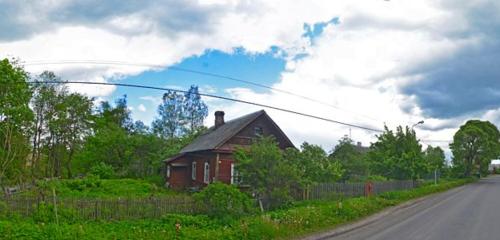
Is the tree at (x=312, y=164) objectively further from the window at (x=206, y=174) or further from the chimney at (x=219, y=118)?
the chimney at (x=219, y=118)

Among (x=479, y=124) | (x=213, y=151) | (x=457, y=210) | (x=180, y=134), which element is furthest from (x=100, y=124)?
(x=479, y=124)

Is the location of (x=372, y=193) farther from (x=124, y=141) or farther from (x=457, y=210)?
(x=124, y=141)

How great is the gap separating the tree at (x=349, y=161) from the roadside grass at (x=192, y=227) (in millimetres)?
17353

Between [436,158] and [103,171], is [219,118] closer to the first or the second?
[103,171]

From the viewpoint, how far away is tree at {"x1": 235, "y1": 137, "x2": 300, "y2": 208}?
20.4 metres

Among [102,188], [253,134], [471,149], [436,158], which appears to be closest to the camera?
[102,188]

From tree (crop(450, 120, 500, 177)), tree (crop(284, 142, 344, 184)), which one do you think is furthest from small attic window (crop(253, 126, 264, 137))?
tree (crop(450, 120, 500, 177))

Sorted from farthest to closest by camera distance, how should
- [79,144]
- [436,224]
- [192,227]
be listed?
1. [79,144]
2. [436,224]
3. [192,227]

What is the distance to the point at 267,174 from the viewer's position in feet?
67.1

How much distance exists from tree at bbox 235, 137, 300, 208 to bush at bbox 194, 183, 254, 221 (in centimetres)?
266

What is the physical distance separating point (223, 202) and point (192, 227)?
1.98 metres

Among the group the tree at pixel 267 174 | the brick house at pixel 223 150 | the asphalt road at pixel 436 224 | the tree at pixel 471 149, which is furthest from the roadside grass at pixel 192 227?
the tree at pixel 471 149

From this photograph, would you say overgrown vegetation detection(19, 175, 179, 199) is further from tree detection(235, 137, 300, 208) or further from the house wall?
tree detection(235, 137, 300, 208)

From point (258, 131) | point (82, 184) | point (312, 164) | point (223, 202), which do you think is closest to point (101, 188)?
point (82, 184)
